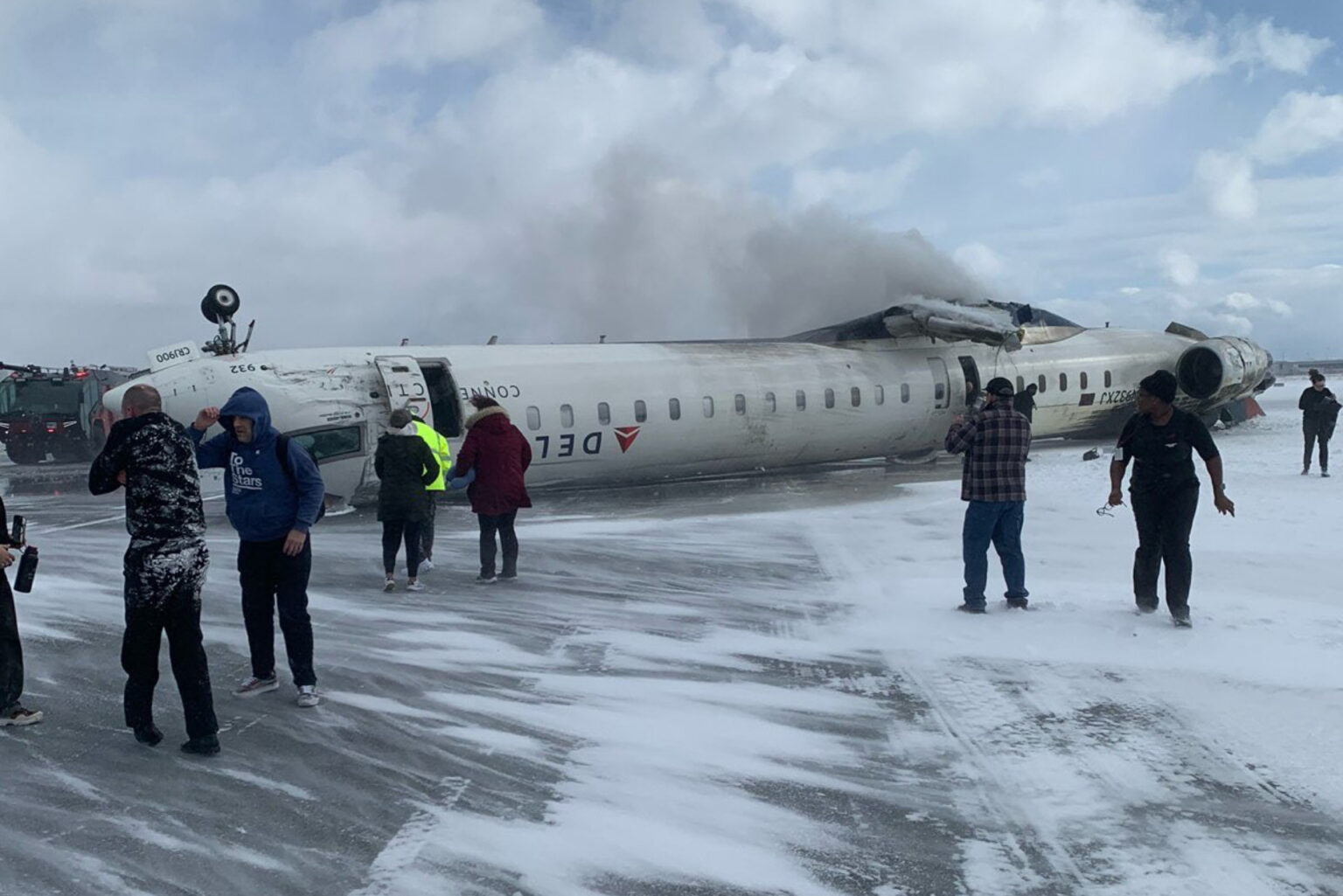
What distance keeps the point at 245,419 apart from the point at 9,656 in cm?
174

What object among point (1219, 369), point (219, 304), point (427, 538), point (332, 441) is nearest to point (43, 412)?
point (219, 304)

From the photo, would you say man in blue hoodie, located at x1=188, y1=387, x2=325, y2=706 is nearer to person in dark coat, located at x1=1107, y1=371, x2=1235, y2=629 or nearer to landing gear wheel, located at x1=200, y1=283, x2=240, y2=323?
person in dark coat, located at x1=1107, y1=371, x2=1235, y2=629

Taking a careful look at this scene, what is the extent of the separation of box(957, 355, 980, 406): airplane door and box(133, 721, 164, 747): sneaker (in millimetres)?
17495

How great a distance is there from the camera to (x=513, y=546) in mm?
10125

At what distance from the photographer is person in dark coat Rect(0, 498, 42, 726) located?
562cm

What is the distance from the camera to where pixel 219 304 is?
17.4m

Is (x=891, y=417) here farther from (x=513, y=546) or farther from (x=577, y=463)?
(x=513, y=546)

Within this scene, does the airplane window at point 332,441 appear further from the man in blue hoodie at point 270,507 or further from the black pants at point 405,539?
the man in blue hoodie at point 270,507

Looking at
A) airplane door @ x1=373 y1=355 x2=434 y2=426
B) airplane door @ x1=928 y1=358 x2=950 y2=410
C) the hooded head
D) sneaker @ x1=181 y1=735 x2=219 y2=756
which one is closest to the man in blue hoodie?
the hooded head

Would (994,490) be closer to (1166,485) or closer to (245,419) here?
(1166,485)

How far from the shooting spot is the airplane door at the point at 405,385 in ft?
49.7

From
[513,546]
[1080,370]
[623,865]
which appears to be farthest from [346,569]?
[1080,370]

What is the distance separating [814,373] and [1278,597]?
11206mm

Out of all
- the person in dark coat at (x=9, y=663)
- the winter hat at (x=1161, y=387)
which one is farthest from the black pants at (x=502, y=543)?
the winter hat at (x=1161, y=387)
